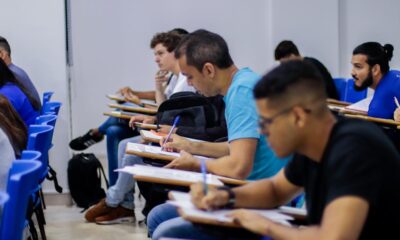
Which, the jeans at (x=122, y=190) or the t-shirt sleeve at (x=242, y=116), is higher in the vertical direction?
the t-shirt sleeve at (x=242, y=116)

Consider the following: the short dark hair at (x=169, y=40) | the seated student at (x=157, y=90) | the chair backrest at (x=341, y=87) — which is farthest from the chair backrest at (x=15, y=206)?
the chair backrest at (x=341, y=87)

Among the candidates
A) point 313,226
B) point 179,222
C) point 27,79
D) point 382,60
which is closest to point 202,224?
point 313,226

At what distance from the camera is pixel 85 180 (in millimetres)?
5117

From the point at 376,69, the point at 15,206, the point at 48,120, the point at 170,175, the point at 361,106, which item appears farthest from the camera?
the point at 376,69

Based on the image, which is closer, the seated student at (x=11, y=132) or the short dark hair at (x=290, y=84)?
the short dark hair at (x=290, y=84)

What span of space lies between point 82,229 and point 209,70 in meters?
2.30

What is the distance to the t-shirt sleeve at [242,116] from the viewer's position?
97.5 inches

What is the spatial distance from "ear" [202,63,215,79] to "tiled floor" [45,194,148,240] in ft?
6.36

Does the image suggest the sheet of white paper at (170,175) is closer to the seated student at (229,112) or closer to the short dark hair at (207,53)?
the seated student at (229,112)

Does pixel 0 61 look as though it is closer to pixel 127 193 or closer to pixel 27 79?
pixel 27 79

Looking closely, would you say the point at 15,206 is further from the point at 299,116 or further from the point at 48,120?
the point at 48,120

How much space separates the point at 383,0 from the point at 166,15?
2.38 metres

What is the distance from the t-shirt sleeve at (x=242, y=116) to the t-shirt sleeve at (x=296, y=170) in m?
0.55

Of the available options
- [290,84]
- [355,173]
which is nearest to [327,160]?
[355,173]
